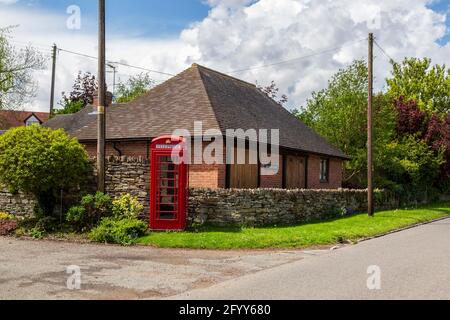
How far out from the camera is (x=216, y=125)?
19.9 metres

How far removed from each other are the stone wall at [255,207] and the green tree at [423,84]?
41.6m

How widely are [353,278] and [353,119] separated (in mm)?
26206


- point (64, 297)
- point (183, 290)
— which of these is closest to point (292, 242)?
point (183, 290)

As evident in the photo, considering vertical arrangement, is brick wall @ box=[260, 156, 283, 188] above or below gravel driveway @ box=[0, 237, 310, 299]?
above

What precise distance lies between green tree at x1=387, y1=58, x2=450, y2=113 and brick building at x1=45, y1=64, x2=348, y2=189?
3462cm

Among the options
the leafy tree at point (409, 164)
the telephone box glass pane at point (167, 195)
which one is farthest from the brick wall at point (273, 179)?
the leafy tree at point (409, 164)

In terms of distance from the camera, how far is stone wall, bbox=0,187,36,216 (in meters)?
17.9

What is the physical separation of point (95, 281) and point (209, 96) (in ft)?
48.1

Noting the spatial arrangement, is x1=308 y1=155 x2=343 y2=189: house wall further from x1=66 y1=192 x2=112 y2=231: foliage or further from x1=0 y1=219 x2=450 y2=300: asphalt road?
x1=66 y1=192 x2=112 y2=231: foliage

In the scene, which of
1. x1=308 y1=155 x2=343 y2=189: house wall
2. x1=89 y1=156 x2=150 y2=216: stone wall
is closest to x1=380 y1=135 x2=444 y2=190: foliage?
x1=308 y1=155 x2=343 y2=189: house wall

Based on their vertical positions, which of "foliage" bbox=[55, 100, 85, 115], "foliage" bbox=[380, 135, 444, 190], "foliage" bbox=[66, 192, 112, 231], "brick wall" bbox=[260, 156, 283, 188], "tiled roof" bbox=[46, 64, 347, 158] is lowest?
"foliage" bbox=[66, 192, 112, 231]

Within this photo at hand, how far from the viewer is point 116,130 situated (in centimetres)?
2252

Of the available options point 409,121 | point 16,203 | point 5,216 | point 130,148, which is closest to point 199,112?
point 130,148

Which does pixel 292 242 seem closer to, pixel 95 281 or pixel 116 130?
pixel 95 281
